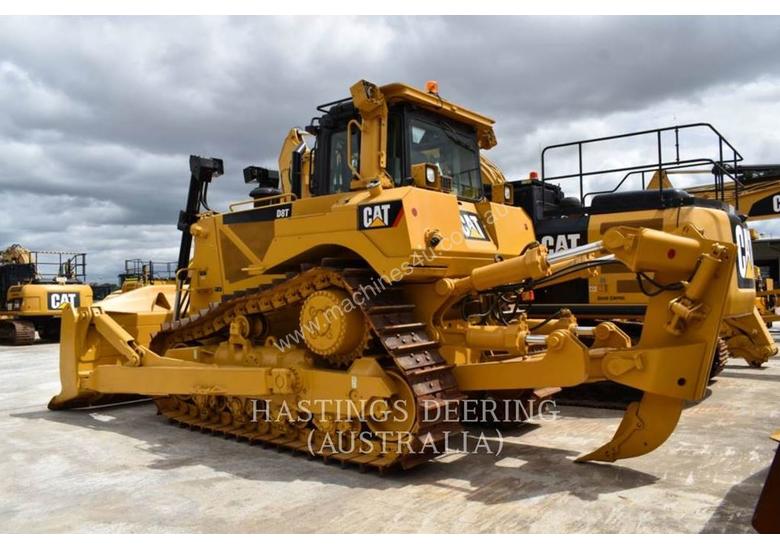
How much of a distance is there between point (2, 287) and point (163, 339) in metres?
18.1

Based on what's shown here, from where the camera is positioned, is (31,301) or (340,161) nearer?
(340,161)

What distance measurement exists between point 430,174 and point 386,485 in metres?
Answer: 2.69

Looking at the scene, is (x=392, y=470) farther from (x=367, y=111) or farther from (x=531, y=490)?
(x=367, y=111)

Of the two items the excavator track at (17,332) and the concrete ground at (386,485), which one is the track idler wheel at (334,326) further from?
the excavator track at (17,332)

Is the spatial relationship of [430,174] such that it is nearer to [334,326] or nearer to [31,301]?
[334,326]

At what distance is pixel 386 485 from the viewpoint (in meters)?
4.95

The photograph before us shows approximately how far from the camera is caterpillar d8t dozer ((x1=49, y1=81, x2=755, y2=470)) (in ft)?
15.7

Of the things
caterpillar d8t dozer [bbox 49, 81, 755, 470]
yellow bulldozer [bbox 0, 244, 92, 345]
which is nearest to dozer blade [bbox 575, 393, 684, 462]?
caterpillar d8t dozer [bbox 49, 81, 755, 470]

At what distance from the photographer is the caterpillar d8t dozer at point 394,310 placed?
478cm

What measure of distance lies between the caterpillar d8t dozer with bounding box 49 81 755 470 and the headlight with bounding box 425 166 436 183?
2 cm

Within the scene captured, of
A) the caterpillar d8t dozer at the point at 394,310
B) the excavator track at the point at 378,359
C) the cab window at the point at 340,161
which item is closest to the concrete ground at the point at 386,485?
the excavator track at the point at 378,359

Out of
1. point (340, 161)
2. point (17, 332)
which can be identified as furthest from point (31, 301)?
point (340, 161)

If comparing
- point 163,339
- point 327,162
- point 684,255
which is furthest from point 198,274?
point 684,255

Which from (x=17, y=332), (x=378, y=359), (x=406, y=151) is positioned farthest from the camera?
(x=17, y=332)
